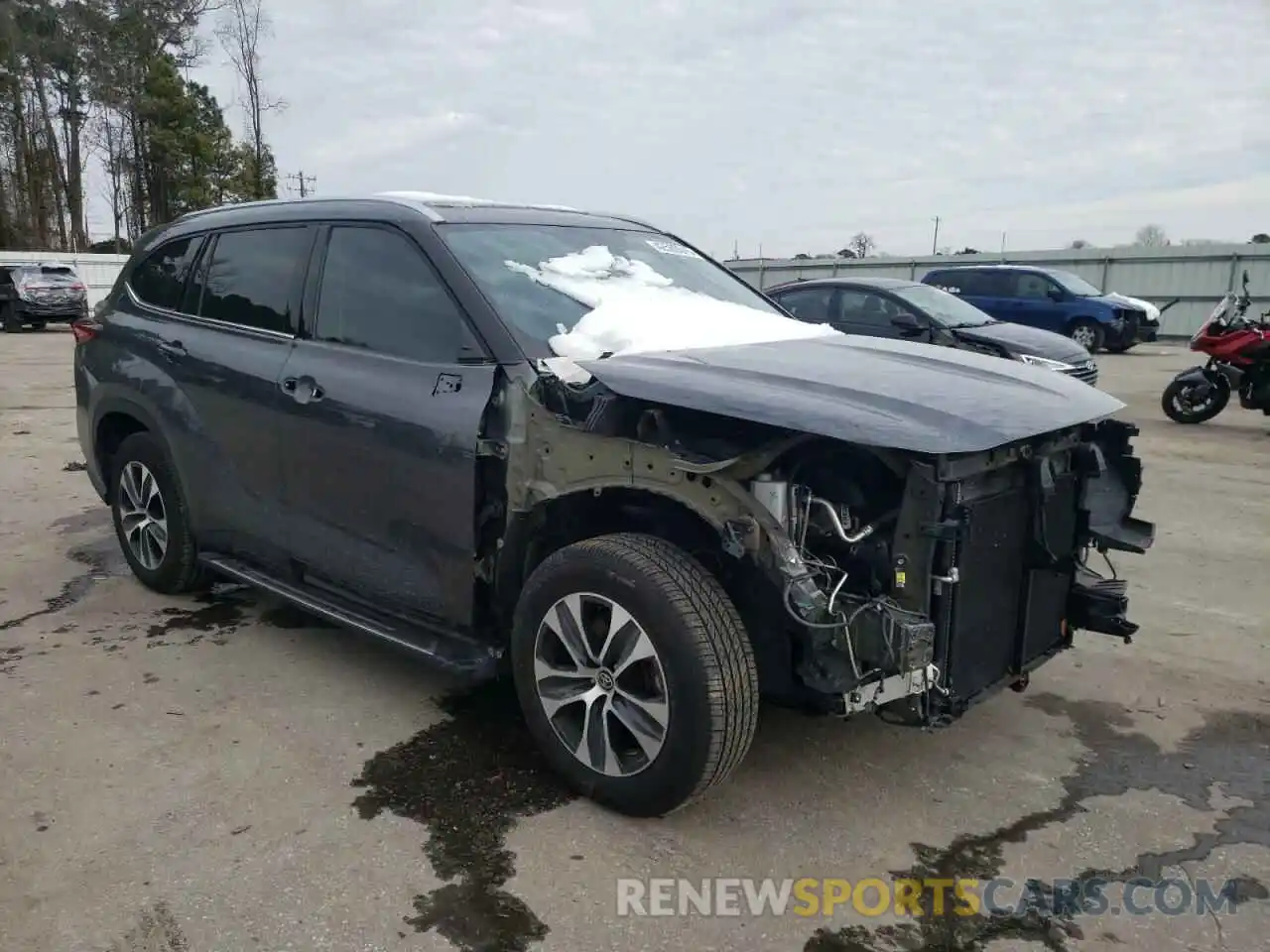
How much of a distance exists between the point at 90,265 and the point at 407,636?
35147 mm

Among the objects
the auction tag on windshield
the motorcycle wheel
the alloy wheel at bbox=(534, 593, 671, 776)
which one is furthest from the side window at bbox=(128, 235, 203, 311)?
the motorcycle wheel

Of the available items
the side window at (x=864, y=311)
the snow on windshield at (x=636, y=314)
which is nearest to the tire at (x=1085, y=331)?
the side window at (x=864, y=311)

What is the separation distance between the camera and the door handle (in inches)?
146

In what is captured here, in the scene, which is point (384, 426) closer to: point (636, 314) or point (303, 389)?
point (303, 389)

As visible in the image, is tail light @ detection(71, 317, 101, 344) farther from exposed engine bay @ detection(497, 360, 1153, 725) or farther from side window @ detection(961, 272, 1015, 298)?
Result: side window @ detection(961, 272, 1015, 298)

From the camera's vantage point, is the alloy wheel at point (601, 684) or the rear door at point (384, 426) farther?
the rear door at point (384, 426)

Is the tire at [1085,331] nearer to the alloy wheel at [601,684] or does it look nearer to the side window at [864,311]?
the side window at [864,311]

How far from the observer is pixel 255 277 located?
13.9 feet

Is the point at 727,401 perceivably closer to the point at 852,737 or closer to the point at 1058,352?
the point at 852,737

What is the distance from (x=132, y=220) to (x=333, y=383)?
4242cm

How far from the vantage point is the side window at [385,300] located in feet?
11.3

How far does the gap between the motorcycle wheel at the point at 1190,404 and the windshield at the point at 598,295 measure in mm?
8157

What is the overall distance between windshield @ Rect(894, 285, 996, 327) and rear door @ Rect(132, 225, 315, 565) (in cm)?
787

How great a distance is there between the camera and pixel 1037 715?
3721 mm
